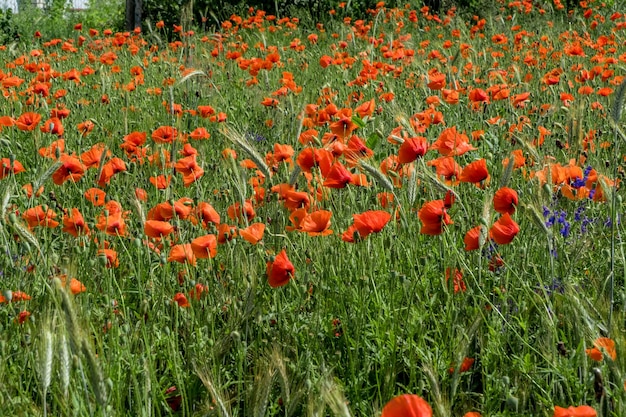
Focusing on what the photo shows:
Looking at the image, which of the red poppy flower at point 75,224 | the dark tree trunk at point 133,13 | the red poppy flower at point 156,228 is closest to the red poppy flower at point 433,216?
→ the red poppy flower at point 156,228

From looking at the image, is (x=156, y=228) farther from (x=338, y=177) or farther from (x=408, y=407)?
(x=408, y=407)

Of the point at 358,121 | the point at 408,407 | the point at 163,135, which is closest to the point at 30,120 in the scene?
the point at 163,135

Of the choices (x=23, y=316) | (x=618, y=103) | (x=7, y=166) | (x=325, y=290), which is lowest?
(x=325, y=290)

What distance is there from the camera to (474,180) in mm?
2096

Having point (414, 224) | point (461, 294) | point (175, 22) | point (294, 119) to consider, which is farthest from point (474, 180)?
point (175, 22)

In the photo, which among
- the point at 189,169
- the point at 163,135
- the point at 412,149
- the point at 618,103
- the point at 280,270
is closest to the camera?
the point at 618,103

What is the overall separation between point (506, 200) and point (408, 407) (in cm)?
111

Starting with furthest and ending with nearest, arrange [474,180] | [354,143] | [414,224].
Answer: [414,224]
[354,143]
[474,180]

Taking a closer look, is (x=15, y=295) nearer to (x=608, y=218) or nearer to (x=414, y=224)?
(x=414, y=224)

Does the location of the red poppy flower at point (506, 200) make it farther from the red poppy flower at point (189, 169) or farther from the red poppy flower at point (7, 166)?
the red poppy flower at point (7, 166)

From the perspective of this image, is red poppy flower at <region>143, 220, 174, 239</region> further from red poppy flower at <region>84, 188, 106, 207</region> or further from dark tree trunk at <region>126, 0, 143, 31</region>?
dark tree trunk at <region>126, 0, 143, 31</region>

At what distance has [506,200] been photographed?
1968 millimetres

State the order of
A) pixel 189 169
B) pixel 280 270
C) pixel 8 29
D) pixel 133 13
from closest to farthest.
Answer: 1. pixel 280 270
2. pixel 189 169
3. pixel 8 29
4. pixel 133 13

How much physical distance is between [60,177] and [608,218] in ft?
5.84
